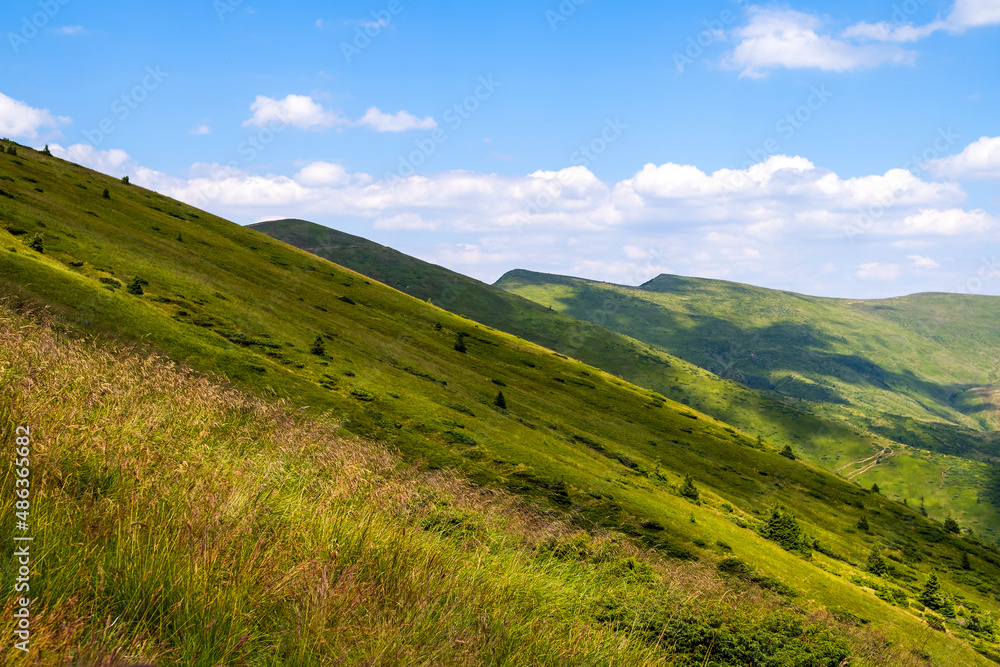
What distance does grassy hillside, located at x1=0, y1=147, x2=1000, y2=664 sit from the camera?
107 feet

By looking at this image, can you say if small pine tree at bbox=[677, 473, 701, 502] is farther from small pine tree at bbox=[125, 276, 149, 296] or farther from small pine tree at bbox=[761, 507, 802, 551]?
small pine tree at bbox=[125, 276, 149, 296]


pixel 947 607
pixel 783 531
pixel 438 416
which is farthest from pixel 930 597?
pixel 438 416

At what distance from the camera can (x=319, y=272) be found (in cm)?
10681

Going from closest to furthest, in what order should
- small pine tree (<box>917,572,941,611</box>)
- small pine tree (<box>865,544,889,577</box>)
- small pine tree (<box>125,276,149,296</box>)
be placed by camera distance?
small pine tree (<box>125,276,149,296</box>)
small pine tree (<box>917,572,941,611</box>)
small pine tree (<box>865,544,889,577</box>)

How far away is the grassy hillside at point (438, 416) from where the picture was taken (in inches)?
1280

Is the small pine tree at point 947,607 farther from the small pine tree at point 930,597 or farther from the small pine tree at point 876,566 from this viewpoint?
the small pine tree at point 876,566

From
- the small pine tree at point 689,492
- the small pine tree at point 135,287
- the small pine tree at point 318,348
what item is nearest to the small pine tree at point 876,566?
the small pine tree at point 689,492

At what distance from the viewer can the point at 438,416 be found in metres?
43.3

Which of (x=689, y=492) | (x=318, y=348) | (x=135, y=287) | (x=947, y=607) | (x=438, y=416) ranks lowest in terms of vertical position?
(x=947, y=607)

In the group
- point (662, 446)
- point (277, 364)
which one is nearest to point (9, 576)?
point (277, 364)

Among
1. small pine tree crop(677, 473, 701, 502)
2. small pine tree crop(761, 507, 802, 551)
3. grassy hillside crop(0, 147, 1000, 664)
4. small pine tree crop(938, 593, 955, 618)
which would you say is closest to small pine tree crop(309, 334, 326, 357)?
grassy hillside crop(0, 147, 1000, 664)

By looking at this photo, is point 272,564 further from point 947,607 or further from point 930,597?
point 947,607

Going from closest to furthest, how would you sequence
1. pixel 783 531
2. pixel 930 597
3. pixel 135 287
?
pixel 135 287 → pixel 930 597 → pixel 783 531

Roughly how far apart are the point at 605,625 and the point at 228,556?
5.29 m
